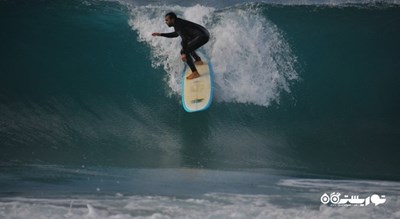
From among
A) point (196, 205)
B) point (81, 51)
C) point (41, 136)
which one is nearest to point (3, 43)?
point (81, 51)

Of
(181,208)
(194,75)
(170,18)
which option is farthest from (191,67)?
(181,208)

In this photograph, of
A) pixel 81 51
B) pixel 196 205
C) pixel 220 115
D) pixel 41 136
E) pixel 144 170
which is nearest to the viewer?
pixel 196 205

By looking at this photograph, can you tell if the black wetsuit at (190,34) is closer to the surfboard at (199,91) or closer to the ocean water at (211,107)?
the surfboard at (199,91)

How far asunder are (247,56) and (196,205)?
2.26 meters

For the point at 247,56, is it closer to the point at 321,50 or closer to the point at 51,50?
the point at 321,50

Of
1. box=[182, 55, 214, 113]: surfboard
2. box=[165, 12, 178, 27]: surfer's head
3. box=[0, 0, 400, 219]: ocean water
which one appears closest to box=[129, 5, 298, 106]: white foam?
box=[0, 0, 400, 219]: ocean water

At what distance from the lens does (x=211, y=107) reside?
18.2 ft

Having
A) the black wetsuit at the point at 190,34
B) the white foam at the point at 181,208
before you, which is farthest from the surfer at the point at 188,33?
the white foam at the point at 181,208

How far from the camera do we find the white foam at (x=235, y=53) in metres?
5.55

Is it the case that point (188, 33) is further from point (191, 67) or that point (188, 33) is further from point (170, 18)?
point (191, 67)

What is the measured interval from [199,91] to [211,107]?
0.43 m

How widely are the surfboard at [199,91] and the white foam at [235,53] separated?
0.22 meters

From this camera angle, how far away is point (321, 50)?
20.2 feet

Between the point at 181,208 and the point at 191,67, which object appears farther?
the point at 191,67
